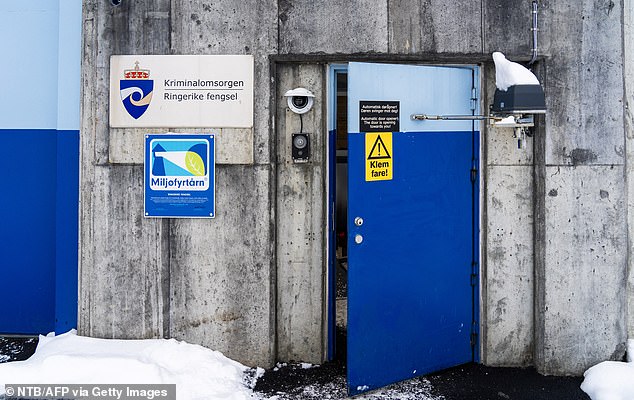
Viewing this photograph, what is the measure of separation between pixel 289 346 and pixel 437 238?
138 centimetres

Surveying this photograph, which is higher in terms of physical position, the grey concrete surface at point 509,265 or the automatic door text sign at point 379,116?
the automatic door text sign at point 379,116

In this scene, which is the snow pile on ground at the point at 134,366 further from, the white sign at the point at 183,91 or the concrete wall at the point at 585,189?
Result: the concrete wall at the point at 585,189

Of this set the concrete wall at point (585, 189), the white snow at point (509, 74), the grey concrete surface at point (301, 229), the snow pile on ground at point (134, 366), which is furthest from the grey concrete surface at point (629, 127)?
the snow pile on ground at point (134, 366)

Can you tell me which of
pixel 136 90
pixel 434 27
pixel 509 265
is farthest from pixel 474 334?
pixel 136 90

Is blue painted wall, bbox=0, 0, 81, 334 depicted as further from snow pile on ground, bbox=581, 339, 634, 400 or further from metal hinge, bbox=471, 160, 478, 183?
snow pile on ground, bbox=581, 339, 634, 400

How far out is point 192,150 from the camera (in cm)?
398

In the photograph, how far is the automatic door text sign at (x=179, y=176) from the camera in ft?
13.1

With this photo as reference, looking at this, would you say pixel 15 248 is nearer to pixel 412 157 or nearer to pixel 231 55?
pixel 231 55

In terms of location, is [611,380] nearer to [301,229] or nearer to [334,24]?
[301,229]

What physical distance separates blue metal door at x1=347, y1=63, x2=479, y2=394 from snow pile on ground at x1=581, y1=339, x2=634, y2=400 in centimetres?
78

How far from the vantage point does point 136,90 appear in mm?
4004

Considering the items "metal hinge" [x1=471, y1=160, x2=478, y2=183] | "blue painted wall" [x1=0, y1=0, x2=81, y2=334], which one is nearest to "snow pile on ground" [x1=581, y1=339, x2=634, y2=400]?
"metal hinge" [x1=471, y1=160, x2=478, y2=183]

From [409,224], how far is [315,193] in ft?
2.41

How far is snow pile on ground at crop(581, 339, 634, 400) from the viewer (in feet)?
11.6
